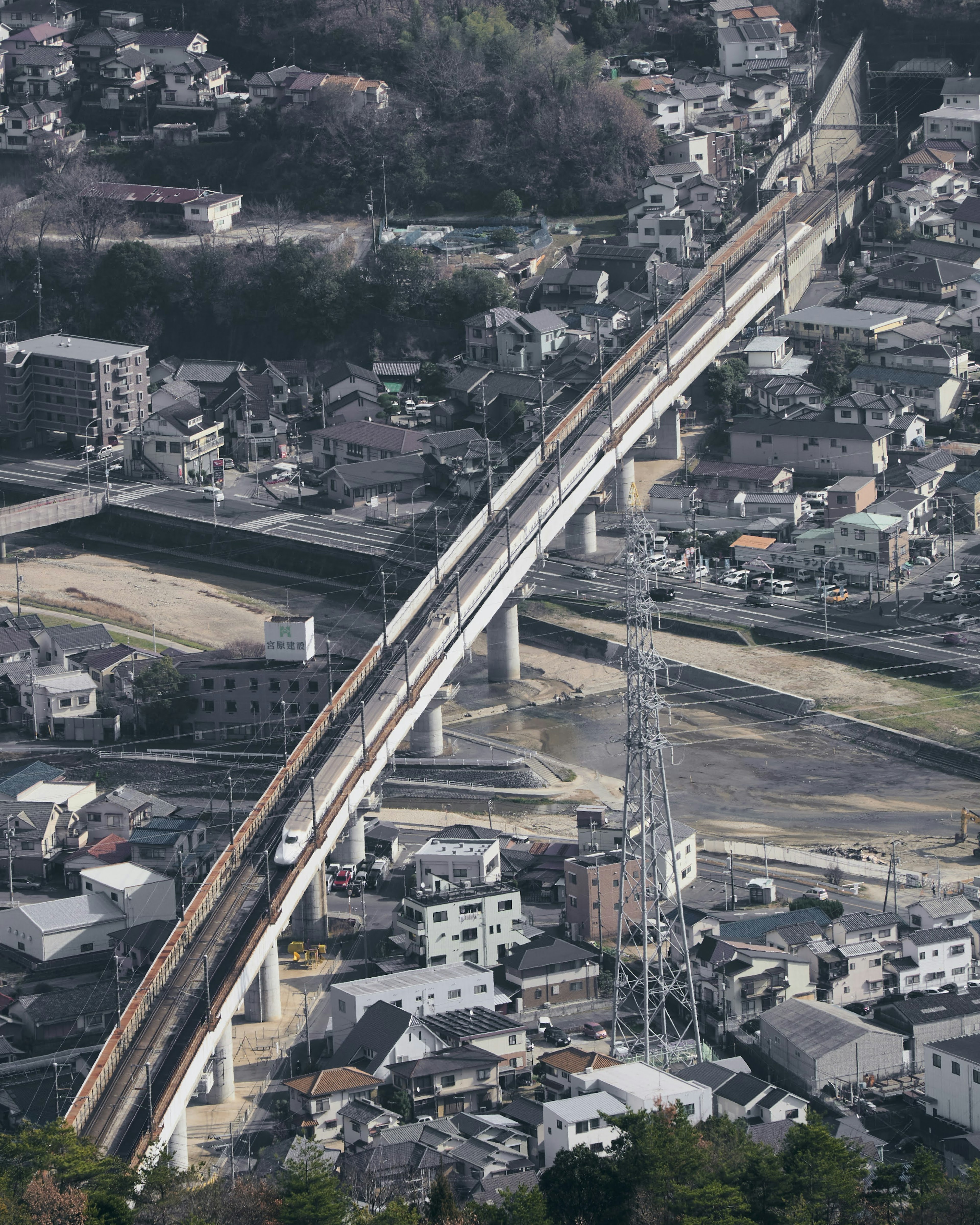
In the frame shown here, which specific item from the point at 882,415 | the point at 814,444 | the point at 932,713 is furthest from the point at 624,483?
the point at 932,713

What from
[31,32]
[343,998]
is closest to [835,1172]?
[343,998]

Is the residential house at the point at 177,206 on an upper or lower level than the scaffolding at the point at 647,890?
upper

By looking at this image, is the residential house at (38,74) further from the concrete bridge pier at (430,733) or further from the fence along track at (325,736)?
the concrete bridge pier at (430,733)

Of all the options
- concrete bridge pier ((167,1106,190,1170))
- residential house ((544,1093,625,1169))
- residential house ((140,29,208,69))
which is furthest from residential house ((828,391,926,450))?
concrete bridge pier ((167,1106,190,1170))

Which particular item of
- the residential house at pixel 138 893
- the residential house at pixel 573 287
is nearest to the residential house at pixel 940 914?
the residential house at pixel 138 893

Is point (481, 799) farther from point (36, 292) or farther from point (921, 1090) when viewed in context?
point (36, 292)

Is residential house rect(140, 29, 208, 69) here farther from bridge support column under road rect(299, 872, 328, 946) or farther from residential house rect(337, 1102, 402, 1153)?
residential house rect(337, 1102, 402, 1153)

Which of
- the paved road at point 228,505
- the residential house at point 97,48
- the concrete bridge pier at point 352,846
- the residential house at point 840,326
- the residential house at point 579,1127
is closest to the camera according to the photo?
the residential house at point 579,1127
